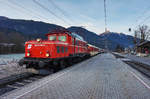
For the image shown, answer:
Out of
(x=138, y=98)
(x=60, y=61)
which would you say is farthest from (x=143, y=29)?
(x=138, y=98)

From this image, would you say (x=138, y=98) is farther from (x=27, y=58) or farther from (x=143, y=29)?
(x=143, y=29)

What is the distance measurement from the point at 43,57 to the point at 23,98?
5.38 m

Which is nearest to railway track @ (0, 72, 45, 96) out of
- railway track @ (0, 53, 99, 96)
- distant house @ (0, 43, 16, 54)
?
railway track @ (0, 53, 99, 96)

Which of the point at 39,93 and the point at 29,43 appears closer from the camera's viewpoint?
the point at 39,93

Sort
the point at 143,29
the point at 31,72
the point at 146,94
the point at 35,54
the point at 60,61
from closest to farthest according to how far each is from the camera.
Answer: the point at 146,94
the point at 31,72
the point at 35,54
the point at 60,61
the point at 143,29

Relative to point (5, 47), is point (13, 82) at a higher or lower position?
lower

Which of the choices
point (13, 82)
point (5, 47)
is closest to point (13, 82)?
point (13, 82)

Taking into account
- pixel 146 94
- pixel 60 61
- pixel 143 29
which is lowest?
pixel 146 94

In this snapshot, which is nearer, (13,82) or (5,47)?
(13,82)

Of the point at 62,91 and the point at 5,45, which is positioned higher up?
the point at 5,45

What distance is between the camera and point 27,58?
9672mm

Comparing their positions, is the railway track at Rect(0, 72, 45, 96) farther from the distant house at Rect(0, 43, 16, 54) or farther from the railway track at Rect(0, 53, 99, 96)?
the distant house at Rect(0, 43, 16, 54)

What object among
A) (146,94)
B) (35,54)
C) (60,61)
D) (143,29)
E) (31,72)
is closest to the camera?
(146,94)

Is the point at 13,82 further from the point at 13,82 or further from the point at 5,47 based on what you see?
the point at 5,47
